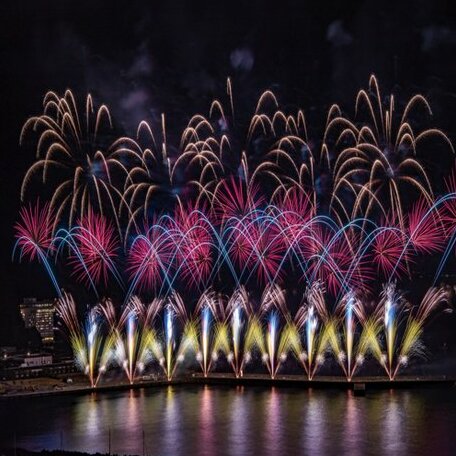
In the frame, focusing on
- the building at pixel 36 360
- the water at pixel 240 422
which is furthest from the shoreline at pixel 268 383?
the building at pixel 36 360

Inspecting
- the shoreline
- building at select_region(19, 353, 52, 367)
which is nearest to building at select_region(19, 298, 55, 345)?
building at select_region(19, 353, 52, 367)

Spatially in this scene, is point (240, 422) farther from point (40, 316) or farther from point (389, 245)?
point (40, 316)

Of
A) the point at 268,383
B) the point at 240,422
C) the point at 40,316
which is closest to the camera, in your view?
the point at 240,422

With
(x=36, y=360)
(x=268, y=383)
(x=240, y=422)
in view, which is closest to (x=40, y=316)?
(x=36, y=360)

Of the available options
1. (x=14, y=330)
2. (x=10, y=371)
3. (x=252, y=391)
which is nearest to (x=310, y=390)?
(x=252, y=391)

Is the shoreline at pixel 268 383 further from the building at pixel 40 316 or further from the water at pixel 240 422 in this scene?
the building at pixel 40 316

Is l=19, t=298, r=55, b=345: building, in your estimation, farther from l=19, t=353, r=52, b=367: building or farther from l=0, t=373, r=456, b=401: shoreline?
l=0, t=373, r=456, b=401: shoreline
